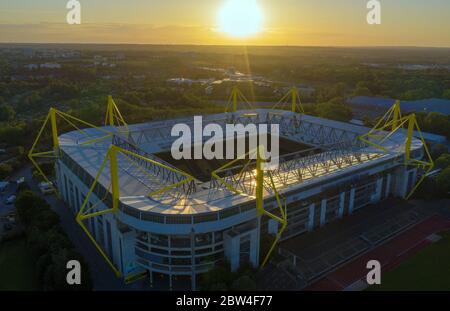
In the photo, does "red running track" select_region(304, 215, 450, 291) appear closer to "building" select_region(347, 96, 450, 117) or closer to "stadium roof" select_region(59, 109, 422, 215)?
"stadium roof" select_region(59, 109, 422, 215)

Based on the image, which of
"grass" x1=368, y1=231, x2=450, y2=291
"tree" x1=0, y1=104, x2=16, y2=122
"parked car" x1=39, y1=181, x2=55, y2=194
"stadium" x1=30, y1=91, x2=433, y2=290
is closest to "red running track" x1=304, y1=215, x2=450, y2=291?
"grass" x1=368, y1=231, x2=450, y2=291

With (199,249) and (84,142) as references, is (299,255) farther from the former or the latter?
(84,142)

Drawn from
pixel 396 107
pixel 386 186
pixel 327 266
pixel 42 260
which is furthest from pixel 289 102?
pixel 42 260

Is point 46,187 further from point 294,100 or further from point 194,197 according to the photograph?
point 294,100

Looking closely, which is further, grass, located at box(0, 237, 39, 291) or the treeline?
grass, located at box(0, 237, 39, 291)

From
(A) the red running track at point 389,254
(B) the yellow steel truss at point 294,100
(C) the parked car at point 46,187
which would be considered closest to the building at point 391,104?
(B) the yellow steel truss at point 294,100

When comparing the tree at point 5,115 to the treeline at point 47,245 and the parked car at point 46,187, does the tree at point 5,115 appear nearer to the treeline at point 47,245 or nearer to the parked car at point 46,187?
the parked car at point 46,187

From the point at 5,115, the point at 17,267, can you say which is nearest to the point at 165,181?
the point at 17,267
